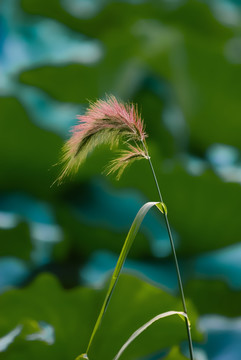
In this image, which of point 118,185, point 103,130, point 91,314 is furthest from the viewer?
point 118,185

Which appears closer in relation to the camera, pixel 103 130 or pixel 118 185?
pixel 103 130

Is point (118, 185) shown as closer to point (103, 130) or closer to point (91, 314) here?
point (91, 314)

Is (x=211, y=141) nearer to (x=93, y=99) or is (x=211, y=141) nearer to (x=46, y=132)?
(x=93, y=99)

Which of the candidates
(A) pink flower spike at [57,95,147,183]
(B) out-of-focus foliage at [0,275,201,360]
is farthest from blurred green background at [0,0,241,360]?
(A) pink flower spike at [57,95,147,183]

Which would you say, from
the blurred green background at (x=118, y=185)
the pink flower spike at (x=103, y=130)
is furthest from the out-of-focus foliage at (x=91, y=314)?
the pink flower spike at (x=103, y=130)

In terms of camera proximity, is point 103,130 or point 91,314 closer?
point 103,130

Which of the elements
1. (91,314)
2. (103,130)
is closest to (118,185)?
(91,314)

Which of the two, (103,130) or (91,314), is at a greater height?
(103,130)

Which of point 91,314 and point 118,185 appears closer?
point 91,314

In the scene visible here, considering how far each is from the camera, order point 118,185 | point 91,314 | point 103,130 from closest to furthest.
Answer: point 103,130, point 91,314, point 118,185

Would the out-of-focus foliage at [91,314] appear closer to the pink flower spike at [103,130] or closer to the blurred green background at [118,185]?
the blurred green background at [118,185]
